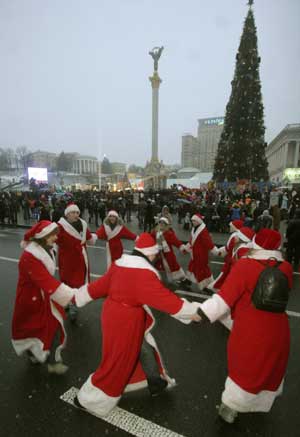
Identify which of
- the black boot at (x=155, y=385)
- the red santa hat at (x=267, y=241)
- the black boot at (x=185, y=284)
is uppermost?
the red santa hat at (x=267, y=241)

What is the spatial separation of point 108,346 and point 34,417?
1134mm

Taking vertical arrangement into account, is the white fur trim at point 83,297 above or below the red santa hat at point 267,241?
below

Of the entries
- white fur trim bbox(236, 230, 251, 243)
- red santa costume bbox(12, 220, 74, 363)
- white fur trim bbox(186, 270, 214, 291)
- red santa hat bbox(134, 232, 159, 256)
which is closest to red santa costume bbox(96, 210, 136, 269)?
white fur trim bbox(186, 270, 214, 291)

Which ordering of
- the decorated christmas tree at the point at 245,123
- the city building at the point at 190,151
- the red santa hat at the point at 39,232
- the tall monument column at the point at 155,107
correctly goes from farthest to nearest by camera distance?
1. the city building at the point at 190,151
2. the tall monument column at the point at 155,107
3. the decorated christmas tree at the point at 245,123
4. the red santa hat at the point at 39,232

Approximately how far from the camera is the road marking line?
251 cm

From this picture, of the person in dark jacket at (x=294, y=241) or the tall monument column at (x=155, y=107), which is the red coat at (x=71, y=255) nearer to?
the person in dark jacket at (x=294, y=241)

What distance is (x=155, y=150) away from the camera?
134ft

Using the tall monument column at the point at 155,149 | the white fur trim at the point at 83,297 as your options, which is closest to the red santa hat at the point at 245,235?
the white fur trim at the point at 83,297

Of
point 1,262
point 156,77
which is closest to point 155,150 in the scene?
point 156,77

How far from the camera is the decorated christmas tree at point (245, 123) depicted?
2112 centimetres

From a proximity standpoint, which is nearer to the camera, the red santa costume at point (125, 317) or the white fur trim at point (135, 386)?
the red santa costume at point (125, 317)

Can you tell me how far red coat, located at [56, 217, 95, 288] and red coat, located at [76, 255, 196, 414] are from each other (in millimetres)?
2410

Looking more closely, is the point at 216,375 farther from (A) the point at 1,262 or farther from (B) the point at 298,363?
(A) the point at 1,262

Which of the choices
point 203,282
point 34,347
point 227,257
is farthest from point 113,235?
point 34,347
